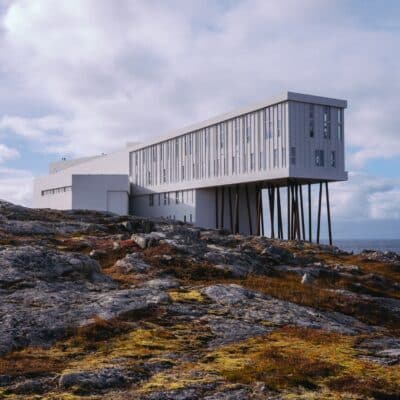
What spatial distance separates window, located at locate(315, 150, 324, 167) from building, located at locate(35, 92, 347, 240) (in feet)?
0.33

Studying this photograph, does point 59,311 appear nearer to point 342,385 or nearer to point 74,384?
point 74,384

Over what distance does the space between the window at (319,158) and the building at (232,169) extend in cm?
10

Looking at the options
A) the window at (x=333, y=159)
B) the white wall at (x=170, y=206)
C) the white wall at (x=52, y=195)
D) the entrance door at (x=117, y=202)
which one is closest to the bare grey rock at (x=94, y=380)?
the window at (x=333, y=159)

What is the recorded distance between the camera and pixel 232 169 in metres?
64.8

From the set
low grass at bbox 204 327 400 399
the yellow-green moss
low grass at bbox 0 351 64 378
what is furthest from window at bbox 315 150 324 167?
low grass at bbox 0 351 64 378

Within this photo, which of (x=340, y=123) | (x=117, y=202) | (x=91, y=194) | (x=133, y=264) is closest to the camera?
(x=133, y=264)

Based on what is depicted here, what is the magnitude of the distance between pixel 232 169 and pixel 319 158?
10.7 metres

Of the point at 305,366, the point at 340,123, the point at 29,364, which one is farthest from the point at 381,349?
the point at 340,123

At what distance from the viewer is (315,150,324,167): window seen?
57906 mm

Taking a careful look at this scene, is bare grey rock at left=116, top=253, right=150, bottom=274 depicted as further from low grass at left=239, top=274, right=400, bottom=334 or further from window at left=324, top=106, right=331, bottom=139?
window at left=324, top=106, right=331, bottom=139

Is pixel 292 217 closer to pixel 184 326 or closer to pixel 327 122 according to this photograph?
pixel 327 122

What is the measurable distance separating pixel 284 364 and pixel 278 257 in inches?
750

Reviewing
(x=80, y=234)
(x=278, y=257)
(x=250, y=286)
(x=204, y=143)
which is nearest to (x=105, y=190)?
(x=204, y=143)

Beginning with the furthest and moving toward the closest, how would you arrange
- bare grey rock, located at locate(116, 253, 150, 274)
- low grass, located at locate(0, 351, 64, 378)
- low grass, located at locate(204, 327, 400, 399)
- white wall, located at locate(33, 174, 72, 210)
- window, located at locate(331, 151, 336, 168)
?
white wall, located at locate(33, 174, 72, 210), window, located at locate(331, 151, 336, 168), bare grey rock, located at locate(116, 253, 150, 274), low grass, located at locate(0, 351, 64, 378), low grass, located at locate(204, 327, 400, 399)
